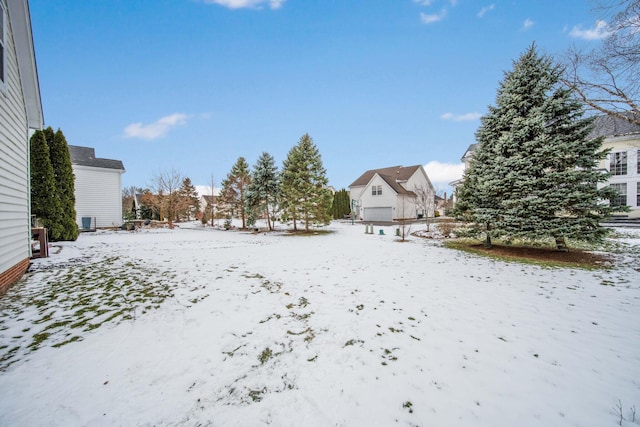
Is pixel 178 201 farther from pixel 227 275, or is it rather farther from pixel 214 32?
pixel 227 275

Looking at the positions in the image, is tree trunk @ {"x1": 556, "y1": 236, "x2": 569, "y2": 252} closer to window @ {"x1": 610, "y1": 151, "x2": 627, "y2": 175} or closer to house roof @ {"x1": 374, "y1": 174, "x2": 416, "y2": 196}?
window @ {"x1": 610, "y1": 151, "x2": 627, "y2": 175}

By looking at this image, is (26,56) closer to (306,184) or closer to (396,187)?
(306,184)

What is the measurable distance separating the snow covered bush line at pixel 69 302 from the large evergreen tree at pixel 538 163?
11.8 m

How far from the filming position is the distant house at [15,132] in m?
5.59

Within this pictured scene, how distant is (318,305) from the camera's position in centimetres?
484

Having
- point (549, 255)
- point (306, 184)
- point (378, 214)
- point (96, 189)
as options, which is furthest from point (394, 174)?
point (96, 189)

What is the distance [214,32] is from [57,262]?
1959 centimetres

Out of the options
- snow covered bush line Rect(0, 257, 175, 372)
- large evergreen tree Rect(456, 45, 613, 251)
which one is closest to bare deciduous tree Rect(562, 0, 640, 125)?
large evergreen tree Rect(456, 45, 613, 251)

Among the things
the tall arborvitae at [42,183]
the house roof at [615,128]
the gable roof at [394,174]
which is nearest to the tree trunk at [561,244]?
the house roof at [615,128]

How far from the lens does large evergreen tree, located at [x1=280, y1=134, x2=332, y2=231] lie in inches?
772

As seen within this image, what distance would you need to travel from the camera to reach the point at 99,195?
20094 millimetres

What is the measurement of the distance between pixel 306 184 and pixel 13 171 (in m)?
15.0

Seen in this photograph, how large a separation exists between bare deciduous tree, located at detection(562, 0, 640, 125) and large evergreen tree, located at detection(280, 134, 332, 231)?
14.4 metres

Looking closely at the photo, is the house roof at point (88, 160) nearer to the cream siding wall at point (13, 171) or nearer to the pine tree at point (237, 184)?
the pine tree at point (237, 184)
